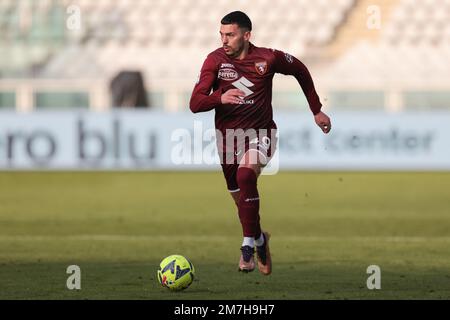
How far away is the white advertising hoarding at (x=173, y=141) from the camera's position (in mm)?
19859

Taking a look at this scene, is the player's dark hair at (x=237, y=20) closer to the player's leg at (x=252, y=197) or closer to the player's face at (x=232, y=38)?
the player's face at (x=232, y=38)

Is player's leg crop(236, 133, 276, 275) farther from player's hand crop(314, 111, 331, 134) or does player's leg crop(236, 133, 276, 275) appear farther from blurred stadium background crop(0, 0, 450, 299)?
player's hand crop(314, 111, 331, 134)

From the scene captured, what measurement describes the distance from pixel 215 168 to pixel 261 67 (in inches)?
508

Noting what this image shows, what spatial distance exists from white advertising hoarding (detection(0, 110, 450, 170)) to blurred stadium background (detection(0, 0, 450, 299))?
3 centimetres

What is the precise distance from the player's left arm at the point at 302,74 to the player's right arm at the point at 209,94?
0.57 meters

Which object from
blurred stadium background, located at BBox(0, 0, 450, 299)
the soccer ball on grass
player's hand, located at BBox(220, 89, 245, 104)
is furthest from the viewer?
blurred stadium background, located at BBox(0, 0, 450, 299)

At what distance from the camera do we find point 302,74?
880cm

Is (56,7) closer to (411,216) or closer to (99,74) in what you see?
(99,74)

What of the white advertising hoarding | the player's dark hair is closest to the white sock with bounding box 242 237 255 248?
the player's dark hair

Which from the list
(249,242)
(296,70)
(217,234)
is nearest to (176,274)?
(249,242)

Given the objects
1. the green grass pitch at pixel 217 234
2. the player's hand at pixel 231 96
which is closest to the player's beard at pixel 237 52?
the player's hand at pixel 231 96

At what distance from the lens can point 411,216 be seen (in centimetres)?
1474

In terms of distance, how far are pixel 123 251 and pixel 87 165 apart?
941cm

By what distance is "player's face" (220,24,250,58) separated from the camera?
27.0 feet
